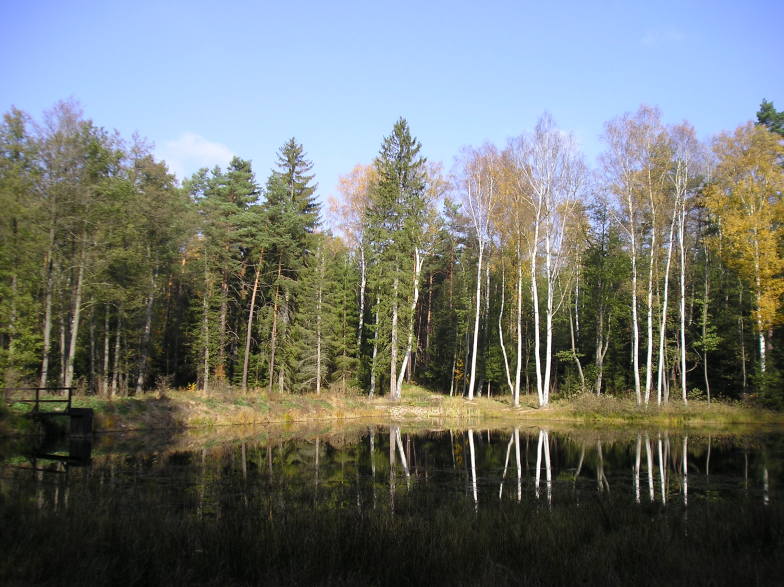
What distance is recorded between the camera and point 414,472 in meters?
13.9

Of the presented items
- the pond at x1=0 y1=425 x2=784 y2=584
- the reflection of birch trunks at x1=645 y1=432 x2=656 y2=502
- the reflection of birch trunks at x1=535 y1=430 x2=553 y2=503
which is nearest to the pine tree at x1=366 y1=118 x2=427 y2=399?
the reflection of birch trunks at x1=535 y1=430 x2=553 y2=503

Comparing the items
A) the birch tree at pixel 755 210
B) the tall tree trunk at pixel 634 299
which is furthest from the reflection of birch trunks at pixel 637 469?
the birch tree at pixel 755 210

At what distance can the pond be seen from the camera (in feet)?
17.0

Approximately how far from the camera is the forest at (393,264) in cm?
2492

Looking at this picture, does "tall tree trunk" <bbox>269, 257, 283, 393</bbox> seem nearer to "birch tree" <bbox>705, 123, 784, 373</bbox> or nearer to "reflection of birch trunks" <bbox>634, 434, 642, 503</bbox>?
"reflection of birch trunks" <bbox>634, 434, 642, 503</bbox>

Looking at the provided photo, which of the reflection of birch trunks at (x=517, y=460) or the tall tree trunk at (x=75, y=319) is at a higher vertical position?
the tall tree trunk at (x=75, y=319)

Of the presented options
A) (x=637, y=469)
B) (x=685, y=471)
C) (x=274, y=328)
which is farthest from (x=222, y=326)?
(x=685, y=471)

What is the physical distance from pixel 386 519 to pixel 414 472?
287 inches

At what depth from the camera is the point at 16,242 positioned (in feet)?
75.8

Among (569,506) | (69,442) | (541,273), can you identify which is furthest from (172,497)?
(541,273)

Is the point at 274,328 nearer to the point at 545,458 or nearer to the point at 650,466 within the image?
the point at 545,458

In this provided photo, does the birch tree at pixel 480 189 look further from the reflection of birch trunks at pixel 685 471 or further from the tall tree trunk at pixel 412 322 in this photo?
the reflection of birch trunks at pixel 685 471

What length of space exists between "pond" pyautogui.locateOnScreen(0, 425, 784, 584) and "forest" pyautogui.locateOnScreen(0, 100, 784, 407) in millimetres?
12609

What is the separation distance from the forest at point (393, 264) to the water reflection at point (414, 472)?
10.3m
